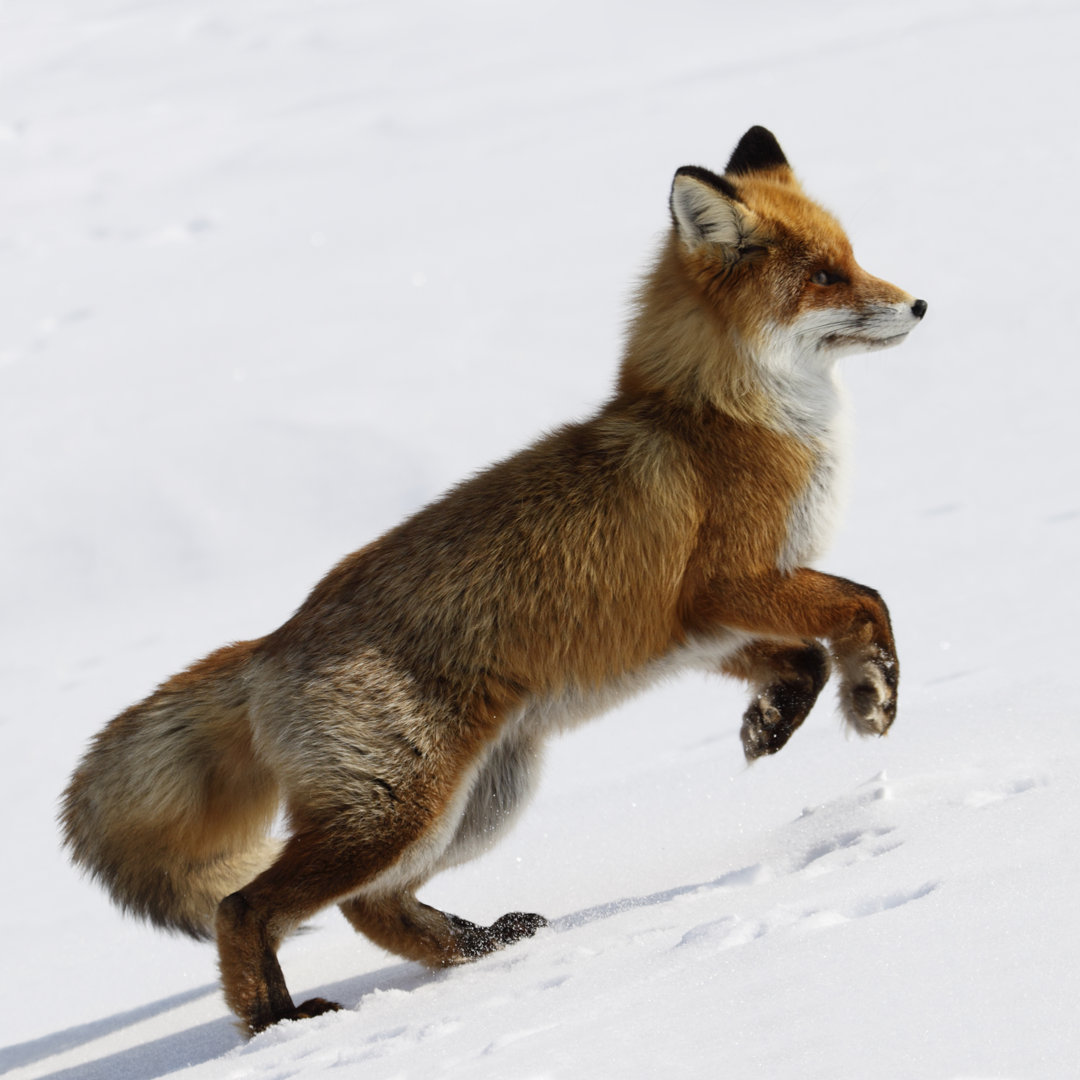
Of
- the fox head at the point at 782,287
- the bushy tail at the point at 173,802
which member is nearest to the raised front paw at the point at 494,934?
the bushy tail at the point at 173,802

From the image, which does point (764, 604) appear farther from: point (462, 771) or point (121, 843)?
point (121, 843)

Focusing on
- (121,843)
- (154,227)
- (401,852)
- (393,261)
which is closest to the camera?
(401,852)

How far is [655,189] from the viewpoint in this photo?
14094 mm

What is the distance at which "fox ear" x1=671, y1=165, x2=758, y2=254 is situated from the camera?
4508mm

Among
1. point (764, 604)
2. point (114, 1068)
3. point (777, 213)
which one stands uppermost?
point (777, 213)

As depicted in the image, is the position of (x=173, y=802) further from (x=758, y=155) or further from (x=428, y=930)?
(x=758, y=155)

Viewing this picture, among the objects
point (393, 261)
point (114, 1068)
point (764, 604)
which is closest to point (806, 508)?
point (764, 604)

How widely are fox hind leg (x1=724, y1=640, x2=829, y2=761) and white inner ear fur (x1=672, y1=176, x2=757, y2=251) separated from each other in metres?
1.38

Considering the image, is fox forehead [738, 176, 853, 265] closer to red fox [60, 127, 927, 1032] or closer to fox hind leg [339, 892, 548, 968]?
red fox [60, 127, 927, 1032]

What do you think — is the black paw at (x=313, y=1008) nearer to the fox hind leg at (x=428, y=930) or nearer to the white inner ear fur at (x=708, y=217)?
the fox hind leg at (x=428, y=930)

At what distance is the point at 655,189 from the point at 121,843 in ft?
35.8

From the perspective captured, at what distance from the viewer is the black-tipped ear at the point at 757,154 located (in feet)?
18.0

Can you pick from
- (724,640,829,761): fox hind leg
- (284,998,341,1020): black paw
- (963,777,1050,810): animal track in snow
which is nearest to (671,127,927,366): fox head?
(724,640,829,761): fox hind leg

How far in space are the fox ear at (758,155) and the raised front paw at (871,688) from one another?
2097mm
